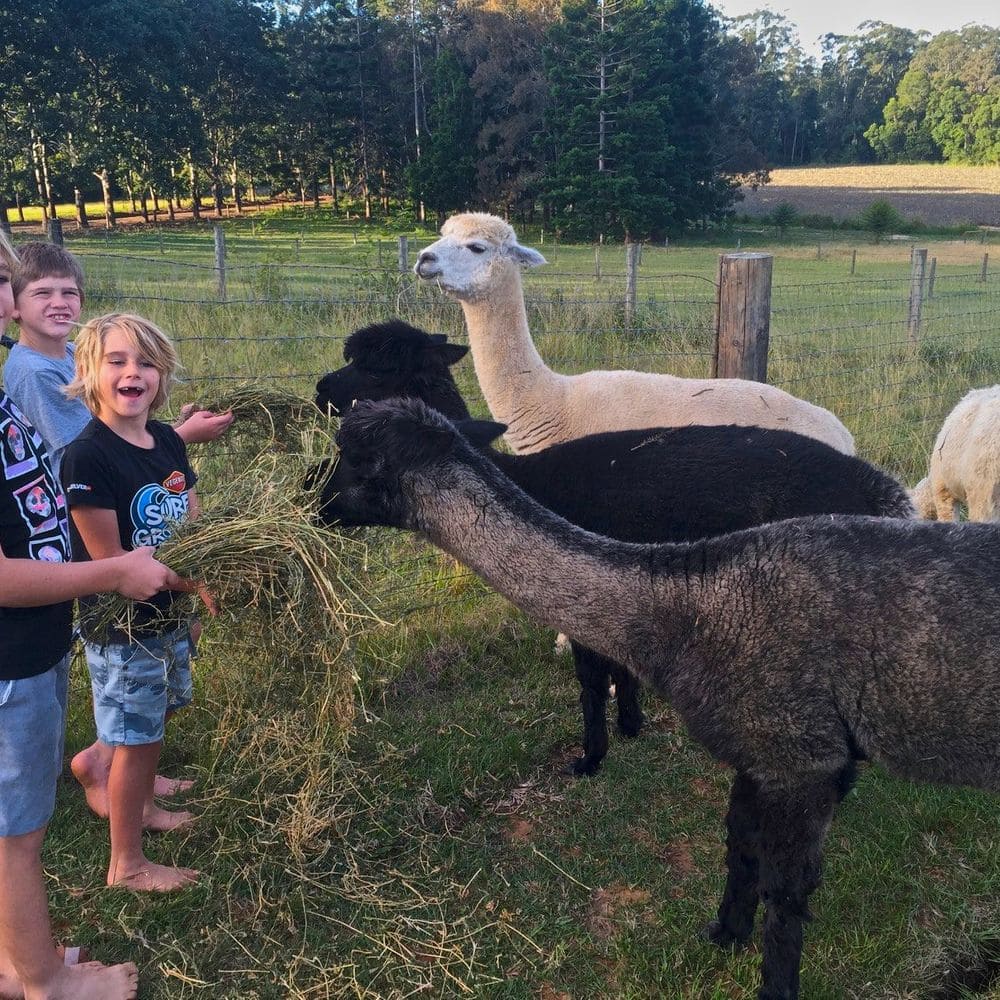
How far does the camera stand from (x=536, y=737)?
14.0 feet

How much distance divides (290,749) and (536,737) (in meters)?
1.36

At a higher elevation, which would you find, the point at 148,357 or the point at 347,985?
the point at 148,357

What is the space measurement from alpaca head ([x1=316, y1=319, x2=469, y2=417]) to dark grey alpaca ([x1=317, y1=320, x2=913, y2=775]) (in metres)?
0.91

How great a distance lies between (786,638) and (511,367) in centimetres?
336

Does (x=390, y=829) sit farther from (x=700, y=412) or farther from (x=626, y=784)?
(x=700, y=412)

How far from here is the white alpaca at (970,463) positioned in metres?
5.78

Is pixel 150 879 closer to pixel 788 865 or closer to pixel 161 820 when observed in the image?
pixel 161 820

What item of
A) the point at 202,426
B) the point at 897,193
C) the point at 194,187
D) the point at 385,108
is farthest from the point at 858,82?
the point at 202,426

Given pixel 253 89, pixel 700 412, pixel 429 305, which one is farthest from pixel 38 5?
pixel 700 412

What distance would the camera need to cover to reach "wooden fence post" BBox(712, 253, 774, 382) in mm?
5340

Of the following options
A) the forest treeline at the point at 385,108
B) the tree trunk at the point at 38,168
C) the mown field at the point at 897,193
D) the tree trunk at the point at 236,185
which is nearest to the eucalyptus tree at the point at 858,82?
the mown field at the point at 897,193

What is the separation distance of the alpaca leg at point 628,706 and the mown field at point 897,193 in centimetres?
5408

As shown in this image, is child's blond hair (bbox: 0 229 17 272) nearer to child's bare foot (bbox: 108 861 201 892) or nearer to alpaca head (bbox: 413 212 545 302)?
child's bare foot (bbox: 108 861 201 892)

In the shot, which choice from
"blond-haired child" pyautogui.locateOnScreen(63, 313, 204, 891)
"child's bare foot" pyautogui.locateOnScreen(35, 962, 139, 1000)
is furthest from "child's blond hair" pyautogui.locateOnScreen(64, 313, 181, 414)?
"child's bare foot" pyautogui.locateOnScreen(35, 962, 139, 1000)
